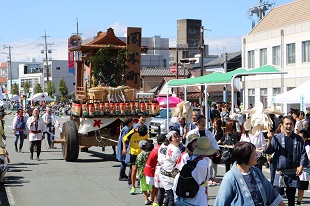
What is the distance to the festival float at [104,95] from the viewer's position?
17750 millimetres

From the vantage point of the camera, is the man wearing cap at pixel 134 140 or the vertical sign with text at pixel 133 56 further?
the vertical sign with text at pixel 133 56

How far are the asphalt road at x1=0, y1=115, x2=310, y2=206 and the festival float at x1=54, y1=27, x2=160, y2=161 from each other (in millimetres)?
862

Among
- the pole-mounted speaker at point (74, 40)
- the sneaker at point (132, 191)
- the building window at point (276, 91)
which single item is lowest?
the sneaker at point (132, 191)

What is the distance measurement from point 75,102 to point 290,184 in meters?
10.1

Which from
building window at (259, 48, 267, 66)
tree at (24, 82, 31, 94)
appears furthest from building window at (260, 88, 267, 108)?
tree at (24, 82, 31, 94)

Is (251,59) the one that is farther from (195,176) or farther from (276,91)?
(195,176)

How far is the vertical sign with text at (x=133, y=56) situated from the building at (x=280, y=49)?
676 inches

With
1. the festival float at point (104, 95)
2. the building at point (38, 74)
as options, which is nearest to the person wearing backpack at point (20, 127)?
the festival float at point (104, 95)

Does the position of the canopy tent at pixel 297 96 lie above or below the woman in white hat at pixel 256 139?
above

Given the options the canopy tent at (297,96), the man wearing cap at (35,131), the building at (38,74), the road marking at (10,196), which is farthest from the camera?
the building at (38,74)

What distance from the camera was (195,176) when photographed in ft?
22.3

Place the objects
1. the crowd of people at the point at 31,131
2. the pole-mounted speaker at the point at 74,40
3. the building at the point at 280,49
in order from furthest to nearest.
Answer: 1. the building at the point at 280,49
2. the pole-mounted speaker at the point at 74,40
3. the crowd of people at the point at 31,131

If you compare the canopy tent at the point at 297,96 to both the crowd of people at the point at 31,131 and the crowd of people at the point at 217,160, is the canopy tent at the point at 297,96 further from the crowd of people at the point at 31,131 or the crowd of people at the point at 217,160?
the crowd of people at the point at 31,131

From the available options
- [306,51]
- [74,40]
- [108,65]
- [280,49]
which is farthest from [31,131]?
[280,49]
